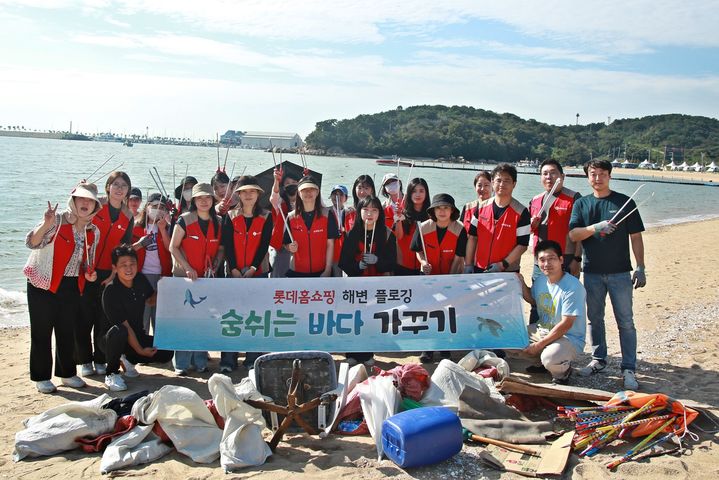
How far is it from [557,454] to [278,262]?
12.6 feet

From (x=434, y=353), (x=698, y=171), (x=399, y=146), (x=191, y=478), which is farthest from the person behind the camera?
(x=698, y=171)

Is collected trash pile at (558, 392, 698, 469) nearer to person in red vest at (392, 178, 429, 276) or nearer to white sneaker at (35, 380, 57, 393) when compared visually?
person in red vest at (392, 178, 429, 276)

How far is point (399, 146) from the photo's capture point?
3556 inches

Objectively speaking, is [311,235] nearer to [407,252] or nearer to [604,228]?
[407,252]

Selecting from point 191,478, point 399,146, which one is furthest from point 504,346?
point 399,146

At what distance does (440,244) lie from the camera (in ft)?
21.0

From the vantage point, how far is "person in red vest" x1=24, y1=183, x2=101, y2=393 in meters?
5.50

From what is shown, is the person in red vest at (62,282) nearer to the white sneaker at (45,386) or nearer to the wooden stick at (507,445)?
the white sneaker at (45,386)

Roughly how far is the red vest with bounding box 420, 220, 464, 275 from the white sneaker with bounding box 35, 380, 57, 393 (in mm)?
3976

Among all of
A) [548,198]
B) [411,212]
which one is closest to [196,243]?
[411,212]

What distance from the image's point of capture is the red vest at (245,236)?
6.29 metres

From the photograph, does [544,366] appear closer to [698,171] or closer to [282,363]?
[282,363]

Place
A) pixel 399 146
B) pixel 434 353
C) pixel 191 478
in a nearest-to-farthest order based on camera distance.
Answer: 1. pixel 191 478
2. pixel 434 353
3. pixel 399 146

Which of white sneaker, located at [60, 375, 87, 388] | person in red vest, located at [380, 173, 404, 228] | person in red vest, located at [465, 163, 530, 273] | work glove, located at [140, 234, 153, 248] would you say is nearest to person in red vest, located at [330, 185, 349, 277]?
person in red vest, located at [380, 173, 404, 228]
